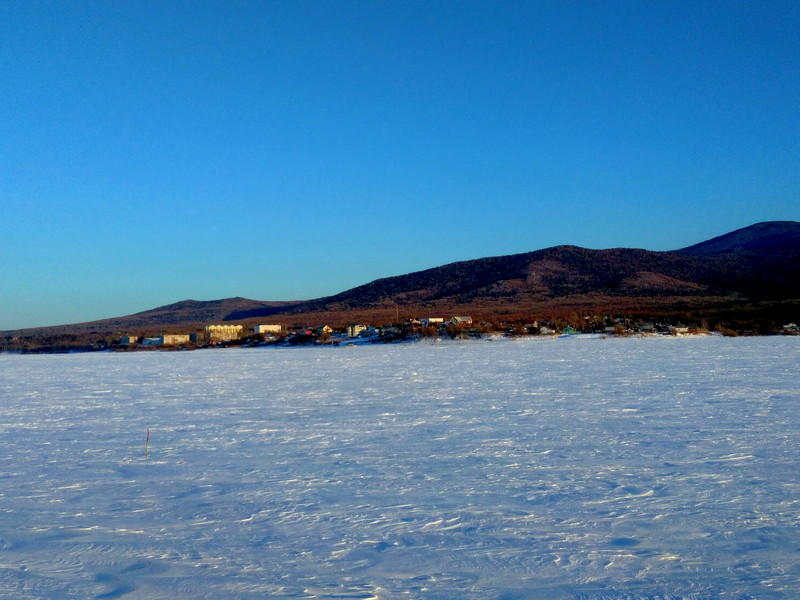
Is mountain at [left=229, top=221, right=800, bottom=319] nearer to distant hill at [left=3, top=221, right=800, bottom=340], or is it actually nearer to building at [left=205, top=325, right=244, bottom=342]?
distant hill at [left=3, top=221, right=800, bottom=340]

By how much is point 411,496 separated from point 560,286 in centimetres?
6776

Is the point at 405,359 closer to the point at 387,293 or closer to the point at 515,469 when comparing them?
the point at 515,469

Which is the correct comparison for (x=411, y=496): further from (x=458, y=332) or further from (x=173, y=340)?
(x=173, y=340)

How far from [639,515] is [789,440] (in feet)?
10.0

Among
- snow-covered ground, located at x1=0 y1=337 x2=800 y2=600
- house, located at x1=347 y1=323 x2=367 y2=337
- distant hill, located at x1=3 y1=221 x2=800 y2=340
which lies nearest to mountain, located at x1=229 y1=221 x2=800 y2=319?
distant hill, located at x1=3 y1=221 x2=800 y2=340

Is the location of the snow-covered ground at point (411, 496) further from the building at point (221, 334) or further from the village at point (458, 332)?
the building at point (221, 334)

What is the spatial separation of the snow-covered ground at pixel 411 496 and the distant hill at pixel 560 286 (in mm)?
38695

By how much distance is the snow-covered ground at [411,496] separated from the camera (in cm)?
377

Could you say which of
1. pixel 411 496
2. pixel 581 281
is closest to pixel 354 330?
pixel 411 496

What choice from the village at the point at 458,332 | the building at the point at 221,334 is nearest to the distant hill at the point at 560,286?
the building at the point at 221,334

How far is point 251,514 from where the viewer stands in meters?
4.92

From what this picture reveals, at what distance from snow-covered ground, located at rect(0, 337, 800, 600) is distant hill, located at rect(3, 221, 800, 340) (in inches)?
1523

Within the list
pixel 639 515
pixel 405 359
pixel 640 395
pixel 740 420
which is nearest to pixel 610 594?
pixel 639 515

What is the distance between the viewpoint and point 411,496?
207 inches
